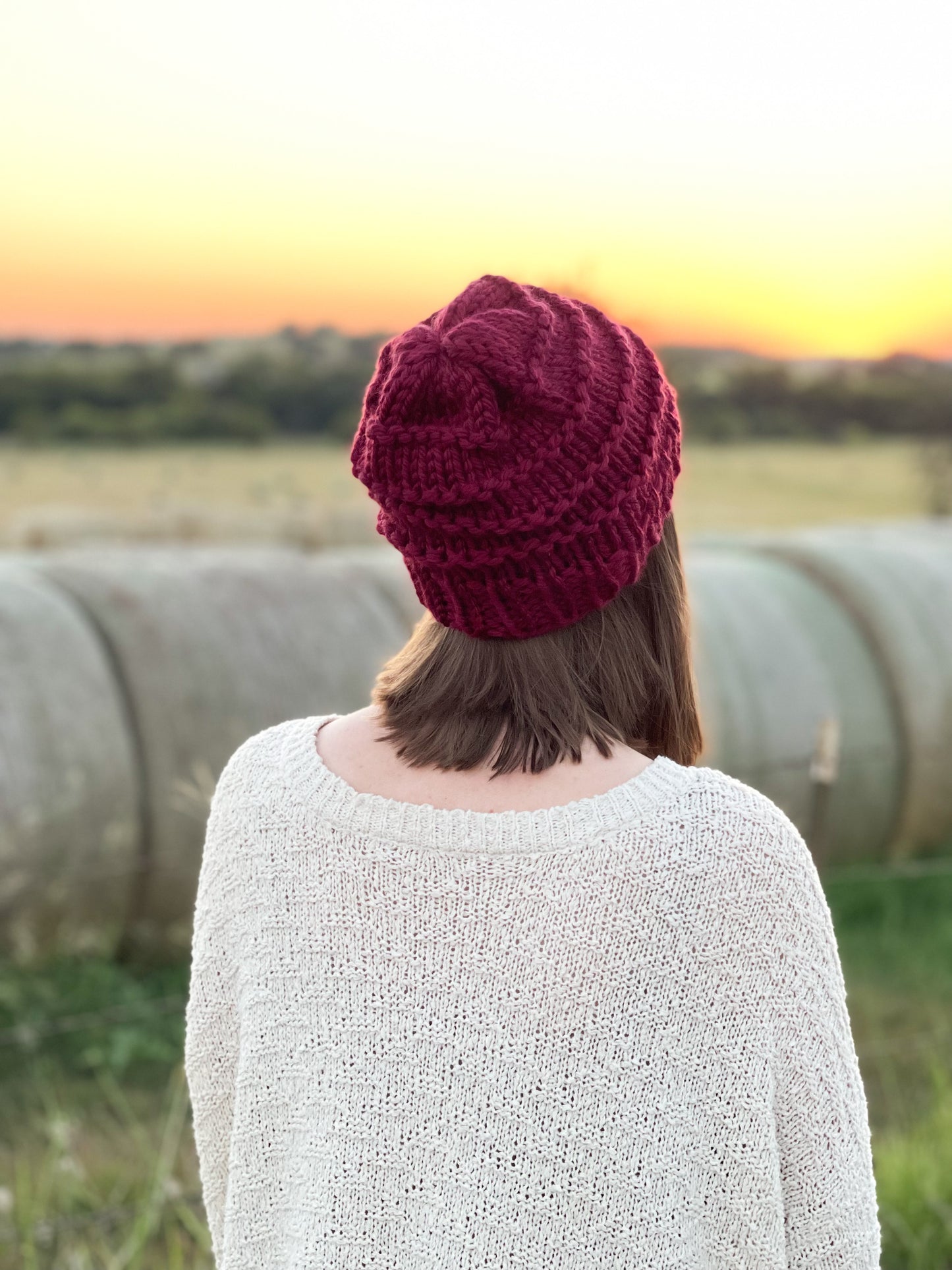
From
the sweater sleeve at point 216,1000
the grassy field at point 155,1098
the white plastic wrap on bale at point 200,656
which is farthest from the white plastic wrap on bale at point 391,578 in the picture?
the sweater sleeve at point 216,1000

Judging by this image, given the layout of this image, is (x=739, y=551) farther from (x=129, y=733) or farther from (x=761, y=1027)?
(x=761, y=1027)

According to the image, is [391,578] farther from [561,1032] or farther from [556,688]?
[561,1032]

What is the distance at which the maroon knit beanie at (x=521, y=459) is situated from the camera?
1183 millimetres

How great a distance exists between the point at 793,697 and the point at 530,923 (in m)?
4.32

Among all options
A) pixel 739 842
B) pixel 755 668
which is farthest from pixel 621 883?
pixel 755 668

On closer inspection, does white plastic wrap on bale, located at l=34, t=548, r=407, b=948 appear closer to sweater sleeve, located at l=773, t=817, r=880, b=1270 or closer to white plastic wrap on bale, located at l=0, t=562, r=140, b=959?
white plastic wrap on bale, located at l=0, t=562, r=140, b=959

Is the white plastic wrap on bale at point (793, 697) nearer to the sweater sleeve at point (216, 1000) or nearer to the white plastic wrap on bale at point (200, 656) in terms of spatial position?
the white plastic wrap on bale at point (200, 656)

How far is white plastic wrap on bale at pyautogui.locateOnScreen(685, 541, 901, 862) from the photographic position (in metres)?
5.10

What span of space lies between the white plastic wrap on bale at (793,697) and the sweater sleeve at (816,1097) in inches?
144

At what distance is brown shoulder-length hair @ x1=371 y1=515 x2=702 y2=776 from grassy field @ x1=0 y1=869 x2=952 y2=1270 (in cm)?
150

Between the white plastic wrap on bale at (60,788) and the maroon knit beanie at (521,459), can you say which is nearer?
the maroon knit beanie at (521,459)

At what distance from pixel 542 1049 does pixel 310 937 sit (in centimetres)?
23

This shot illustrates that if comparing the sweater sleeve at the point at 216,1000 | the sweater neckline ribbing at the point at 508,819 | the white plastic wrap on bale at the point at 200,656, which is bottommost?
the white plastic wrap on bale at the point at 200,656

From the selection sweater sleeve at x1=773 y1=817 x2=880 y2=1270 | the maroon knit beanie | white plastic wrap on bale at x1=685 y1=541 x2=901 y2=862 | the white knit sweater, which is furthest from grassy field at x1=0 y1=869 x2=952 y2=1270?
the maroon knit beanie
